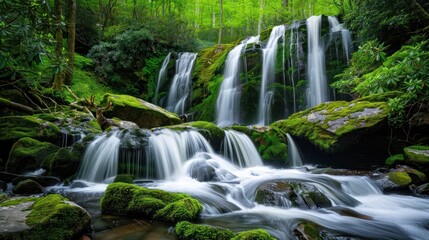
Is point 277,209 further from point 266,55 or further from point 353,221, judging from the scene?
point 266,55

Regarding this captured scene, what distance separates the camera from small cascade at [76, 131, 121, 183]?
666 cm

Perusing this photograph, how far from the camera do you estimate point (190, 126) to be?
29.1 ft

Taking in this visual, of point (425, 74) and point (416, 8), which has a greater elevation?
point (416, 8)

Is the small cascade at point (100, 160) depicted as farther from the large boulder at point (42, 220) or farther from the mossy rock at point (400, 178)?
the mossy rock at point (400, 178)

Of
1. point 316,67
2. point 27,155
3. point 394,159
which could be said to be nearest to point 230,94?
point 316,67

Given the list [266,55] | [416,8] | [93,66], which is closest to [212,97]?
Result: [266,55]

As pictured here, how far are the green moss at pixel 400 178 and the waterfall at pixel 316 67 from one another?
6519 mm

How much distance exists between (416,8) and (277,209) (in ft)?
23.1

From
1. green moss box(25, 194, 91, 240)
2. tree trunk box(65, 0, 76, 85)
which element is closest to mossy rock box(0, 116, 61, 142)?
tree trunk box(65, 0, 76, 85)

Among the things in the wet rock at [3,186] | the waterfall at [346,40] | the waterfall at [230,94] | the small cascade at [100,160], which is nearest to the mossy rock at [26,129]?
the small cascade at [100,160]

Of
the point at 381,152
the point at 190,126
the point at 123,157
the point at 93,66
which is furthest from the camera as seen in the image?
the point at 93,66

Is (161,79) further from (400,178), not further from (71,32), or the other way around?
(400,178)

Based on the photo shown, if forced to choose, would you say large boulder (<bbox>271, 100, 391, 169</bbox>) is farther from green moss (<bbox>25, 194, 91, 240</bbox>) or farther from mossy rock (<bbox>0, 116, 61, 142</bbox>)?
mossy rock (<bbox>0, 116, 61, 142</bbox>)

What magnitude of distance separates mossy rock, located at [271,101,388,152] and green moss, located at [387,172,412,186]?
133 centimetres
